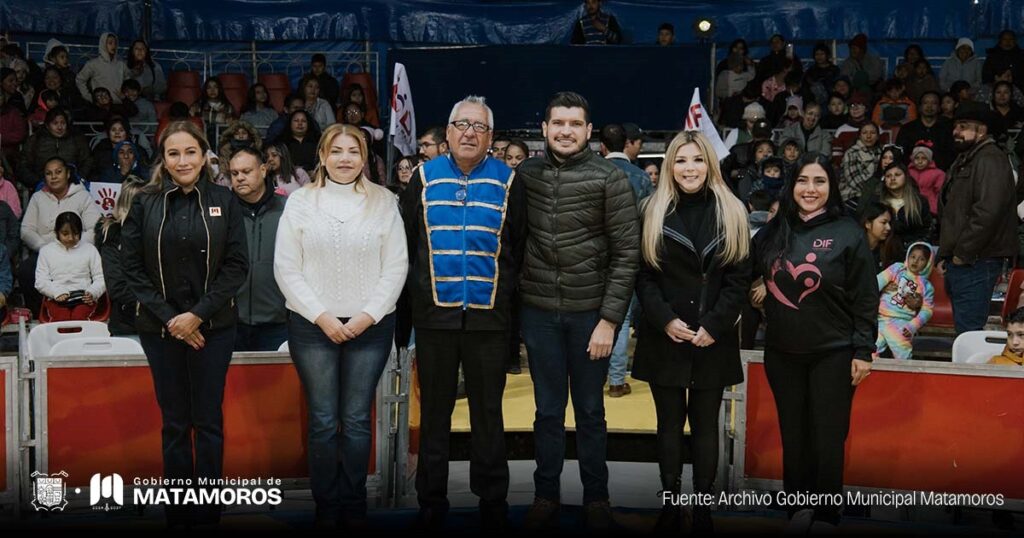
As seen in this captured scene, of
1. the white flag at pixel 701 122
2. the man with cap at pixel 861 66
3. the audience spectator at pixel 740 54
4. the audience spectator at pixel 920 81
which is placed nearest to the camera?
the white flag at pixel 701 122

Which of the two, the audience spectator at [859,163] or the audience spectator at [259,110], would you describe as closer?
the audience spectator at [859,163]

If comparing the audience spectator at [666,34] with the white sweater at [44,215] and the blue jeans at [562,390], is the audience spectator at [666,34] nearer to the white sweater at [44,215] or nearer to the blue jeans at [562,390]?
the white sweater at [44,215]

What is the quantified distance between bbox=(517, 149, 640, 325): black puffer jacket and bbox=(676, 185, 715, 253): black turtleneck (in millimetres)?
209

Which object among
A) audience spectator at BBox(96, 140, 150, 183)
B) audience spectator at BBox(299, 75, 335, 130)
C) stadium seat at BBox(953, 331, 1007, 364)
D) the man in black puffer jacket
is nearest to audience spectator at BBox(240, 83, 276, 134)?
audience spectator at BBox(299, 75, 335, 130)

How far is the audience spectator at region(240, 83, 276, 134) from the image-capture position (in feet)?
43.4

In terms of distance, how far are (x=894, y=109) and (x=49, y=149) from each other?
9.03 metres

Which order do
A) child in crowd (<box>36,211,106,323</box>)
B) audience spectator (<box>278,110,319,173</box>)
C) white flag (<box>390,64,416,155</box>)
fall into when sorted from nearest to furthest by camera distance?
child in crowd (<box>36,211,106,323</box>)
white flag (<box>390,64,416,155</box>)
audience spectator (<box>278,110,319,173</box>)

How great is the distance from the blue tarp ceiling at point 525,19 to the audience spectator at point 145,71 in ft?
3.31

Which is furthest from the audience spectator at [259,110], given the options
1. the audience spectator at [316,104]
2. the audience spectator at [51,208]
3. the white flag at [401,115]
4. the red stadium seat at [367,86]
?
the audience spectator at [51,208]

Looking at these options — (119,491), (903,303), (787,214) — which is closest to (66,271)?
(119,491)

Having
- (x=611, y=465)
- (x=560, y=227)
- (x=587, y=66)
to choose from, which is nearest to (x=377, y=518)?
(x=560, y=227)

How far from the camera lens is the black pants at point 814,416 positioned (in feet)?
16.2

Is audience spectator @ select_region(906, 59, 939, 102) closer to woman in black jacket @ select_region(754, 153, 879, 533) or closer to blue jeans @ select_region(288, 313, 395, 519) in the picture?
woman in black jacket @ select_region(754, 153, 879, 533)

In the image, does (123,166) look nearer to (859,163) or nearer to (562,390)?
(859,163)
